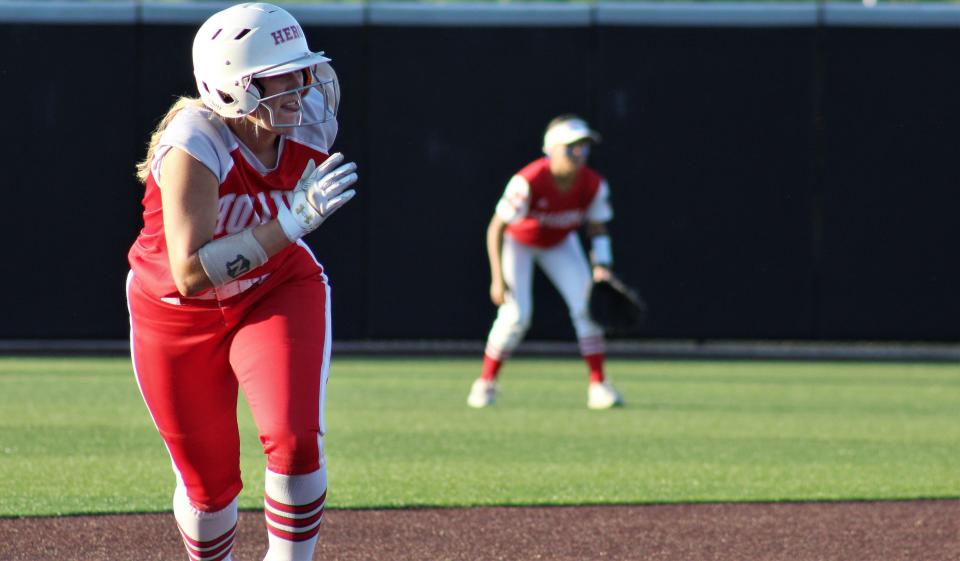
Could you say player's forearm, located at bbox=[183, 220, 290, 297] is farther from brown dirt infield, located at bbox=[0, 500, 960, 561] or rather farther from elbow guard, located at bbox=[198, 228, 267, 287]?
brown dirt infield, located at bbox=[0, 500, 960, 561]

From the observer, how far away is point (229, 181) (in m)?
4.40

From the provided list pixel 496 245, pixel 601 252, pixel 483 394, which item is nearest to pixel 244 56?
pixel 496 245

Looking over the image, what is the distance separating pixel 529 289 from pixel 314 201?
23.1 feet

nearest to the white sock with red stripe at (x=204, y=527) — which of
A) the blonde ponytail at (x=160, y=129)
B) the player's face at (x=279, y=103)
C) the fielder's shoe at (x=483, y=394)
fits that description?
the blonde ponytail at (x=160, y=129)

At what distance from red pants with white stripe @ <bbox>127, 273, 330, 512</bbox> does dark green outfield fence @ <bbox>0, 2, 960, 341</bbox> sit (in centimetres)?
1129

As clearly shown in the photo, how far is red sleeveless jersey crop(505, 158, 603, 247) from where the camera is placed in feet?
35.6

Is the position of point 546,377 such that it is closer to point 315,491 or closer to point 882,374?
point 882,374

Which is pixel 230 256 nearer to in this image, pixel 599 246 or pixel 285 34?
pixel 285 34

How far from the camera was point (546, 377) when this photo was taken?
538 inches

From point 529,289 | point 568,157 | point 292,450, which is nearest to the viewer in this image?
point 292,450

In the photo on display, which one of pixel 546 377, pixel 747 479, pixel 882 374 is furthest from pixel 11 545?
pixel 882 374

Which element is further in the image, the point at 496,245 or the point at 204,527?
the point at 496,245

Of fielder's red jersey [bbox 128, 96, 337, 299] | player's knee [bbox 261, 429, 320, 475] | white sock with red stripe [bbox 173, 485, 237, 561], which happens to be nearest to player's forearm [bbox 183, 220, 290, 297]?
fielder's red jersey [bbox 128, 96, 337, 299]

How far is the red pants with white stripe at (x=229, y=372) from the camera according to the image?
4324 millimetres
